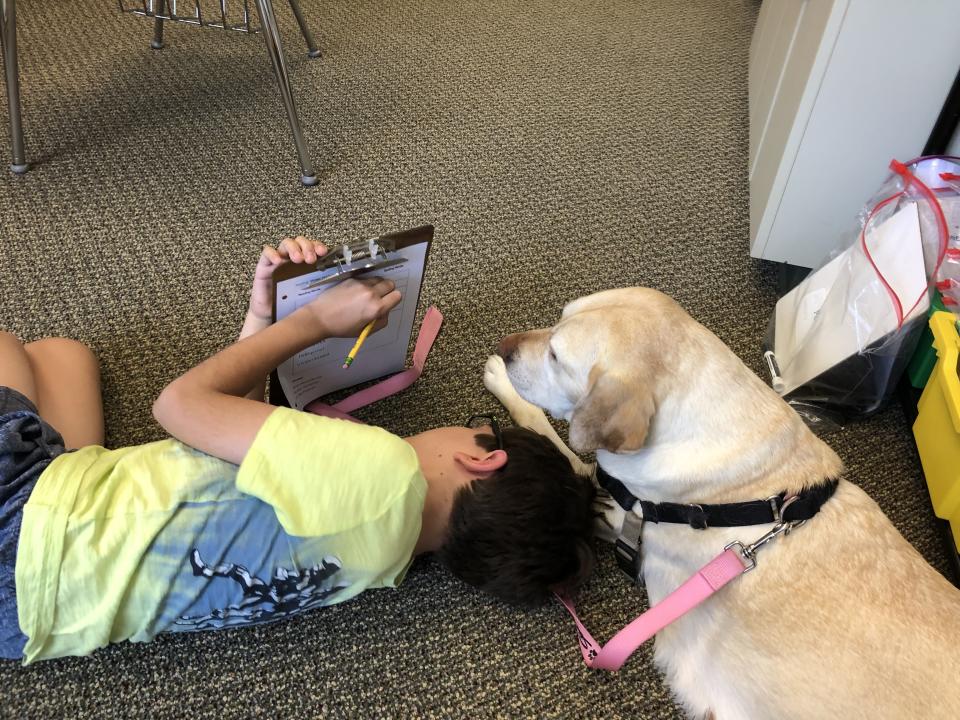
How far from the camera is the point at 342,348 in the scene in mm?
1238

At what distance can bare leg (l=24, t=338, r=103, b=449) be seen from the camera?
1211mm

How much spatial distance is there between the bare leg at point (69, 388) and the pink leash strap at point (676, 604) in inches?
34.6

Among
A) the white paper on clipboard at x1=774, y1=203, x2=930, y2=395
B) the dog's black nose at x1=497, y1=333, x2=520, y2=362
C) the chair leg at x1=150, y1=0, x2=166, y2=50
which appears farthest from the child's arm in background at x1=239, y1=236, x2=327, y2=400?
the chair leg at x1=150, y1=0, x2=166, y2=50

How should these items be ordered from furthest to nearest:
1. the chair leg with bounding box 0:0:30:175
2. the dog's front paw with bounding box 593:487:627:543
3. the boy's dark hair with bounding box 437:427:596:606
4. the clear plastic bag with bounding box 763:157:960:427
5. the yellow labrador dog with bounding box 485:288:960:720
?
the chair leg with bounding box 0:0:30:175
the clear plastic bag with bounding box 763:157:960:427
the dog's front paw with bounding box 593:487:627:543
the boy's dark hair with bounding box 437:427:596:606
the yellow labrador dog with bounding box 485:288:960:720

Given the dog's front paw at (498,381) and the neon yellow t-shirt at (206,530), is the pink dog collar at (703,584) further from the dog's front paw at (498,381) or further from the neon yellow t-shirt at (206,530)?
the dog's front paw at (498,381)

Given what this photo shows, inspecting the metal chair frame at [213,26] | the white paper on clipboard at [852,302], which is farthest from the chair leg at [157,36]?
the white paper on clipboard at [852,302]

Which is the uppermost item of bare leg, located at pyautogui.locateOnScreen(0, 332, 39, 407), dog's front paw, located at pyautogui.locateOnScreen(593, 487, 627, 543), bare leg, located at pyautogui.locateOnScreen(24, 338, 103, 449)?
bare leg, located at pyautogui.locateOnScreen(0, 332, 39, 407)

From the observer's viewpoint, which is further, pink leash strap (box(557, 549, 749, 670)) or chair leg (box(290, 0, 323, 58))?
chair leg (box(290, 0, 323, 58))

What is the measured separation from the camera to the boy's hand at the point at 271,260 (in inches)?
40.5

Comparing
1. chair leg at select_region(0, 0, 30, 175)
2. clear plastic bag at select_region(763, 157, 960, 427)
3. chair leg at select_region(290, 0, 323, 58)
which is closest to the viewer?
clear plastic bag at select_region(763, 157, 960, 427)

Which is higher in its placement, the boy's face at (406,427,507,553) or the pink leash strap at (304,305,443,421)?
the boy's face at (406,427,507,553)

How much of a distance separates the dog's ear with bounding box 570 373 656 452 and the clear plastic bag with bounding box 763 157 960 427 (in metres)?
0.63

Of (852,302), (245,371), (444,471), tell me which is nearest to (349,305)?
(245,371)

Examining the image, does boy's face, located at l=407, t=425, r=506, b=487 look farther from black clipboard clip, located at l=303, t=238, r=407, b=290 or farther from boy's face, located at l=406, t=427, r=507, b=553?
black clipboard clip, located at l=303, t=238, r=407, b=290
